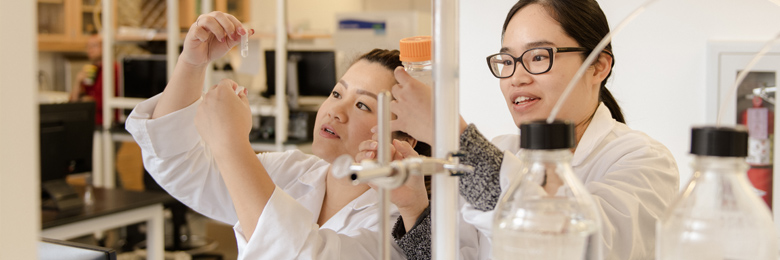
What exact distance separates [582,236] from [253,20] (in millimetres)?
4447

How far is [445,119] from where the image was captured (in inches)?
26.5

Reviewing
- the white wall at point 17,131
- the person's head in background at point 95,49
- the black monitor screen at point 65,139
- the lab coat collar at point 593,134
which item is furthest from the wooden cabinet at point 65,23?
the white wall at point 17,131

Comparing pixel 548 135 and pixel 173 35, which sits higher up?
pixel 173 35

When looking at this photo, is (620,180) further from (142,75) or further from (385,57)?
(142,75)

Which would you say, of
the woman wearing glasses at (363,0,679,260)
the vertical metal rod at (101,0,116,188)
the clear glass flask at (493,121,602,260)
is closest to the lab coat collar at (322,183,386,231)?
the woman wearing glasses at (363,0,679,260)

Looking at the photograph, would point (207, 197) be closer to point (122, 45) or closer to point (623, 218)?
point (623, 218)

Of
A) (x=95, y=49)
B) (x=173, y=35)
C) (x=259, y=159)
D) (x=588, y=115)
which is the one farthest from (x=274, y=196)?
(x=95, y=49)

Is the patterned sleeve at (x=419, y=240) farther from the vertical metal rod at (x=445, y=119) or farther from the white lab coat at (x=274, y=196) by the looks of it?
the vertical metal rod at (x=445, y=119)

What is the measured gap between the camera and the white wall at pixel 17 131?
22.2 inches

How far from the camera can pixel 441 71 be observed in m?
0.68

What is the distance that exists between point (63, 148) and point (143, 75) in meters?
1.50

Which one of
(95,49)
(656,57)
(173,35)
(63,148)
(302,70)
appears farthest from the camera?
(95,49)

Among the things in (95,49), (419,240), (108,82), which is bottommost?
(419,240)

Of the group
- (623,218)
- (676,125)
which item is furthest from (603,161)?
(676,125)
